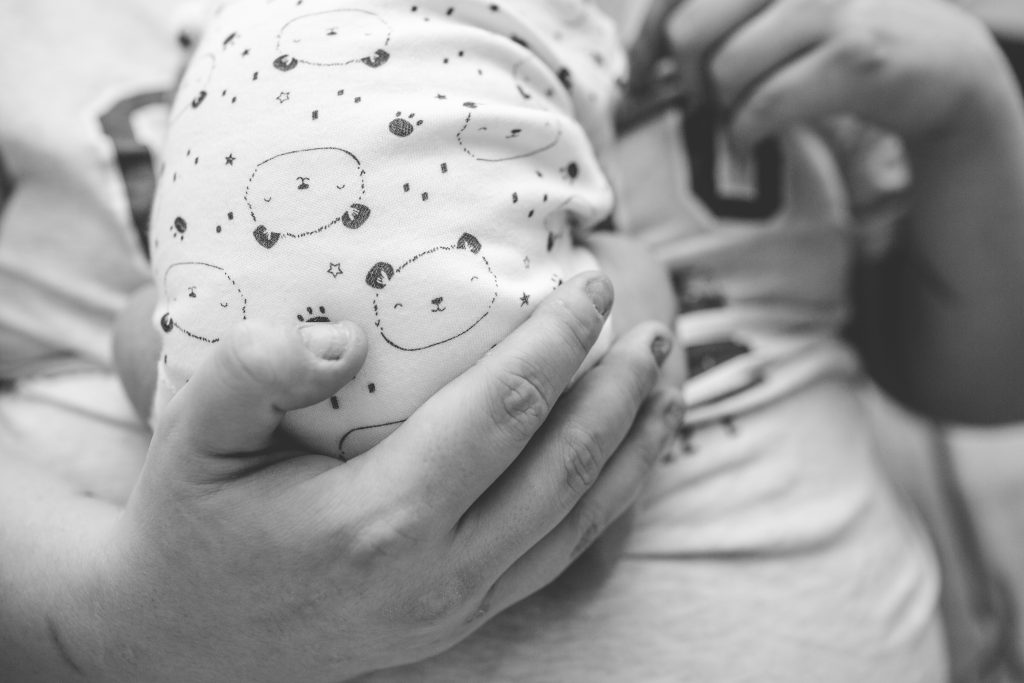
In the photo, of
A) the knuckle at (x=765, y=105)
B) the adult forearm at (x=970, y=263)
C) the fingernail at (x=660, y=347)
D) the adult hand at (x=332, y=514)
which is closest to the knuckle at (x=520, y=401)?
the adult hand at (x=332, y=514)

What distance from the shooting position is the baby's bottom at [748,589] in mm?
564

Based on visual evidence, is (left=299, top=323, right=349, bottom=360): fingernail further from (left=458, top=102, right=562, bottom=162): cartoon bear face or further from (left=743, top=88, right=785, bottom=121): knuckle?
(left=743, top=88, right=785, bottom=121): knuckle

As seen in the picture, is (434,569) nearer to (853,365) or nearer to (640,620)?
(640,620)

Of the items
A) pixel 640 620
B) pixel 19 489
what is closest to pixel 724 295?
pixel 640 620

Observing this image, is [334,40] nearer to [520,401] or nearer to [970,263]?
[520,401]

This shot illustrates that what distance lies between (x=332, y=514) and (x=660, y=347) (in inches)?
10.0

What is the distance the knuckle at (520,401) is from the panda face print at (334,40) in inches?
9.0

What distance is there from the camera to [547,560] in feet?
1.59

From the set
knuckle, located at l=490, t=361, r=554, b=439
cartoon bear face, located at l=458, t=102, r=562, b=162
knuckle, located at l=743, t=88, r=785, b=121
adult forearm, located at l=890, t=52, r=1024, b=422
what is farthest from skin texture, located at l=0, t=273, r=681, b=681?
adult forearm, located at l=890, t=52, r=1024, b=422

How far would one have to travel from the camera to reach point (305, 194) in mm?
445

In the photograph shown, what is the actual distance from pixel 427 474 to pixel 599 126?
0.37 metres

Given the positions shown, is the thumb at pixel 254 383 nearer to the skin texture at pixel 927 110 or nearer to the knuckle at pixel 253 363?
the knuckle at pixel 253 363

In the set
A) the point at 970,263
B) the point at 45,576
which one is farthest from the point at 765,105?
the point at 45,576

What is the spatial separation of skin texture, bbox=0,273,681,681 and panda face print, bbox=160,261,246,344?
0.19 ft
